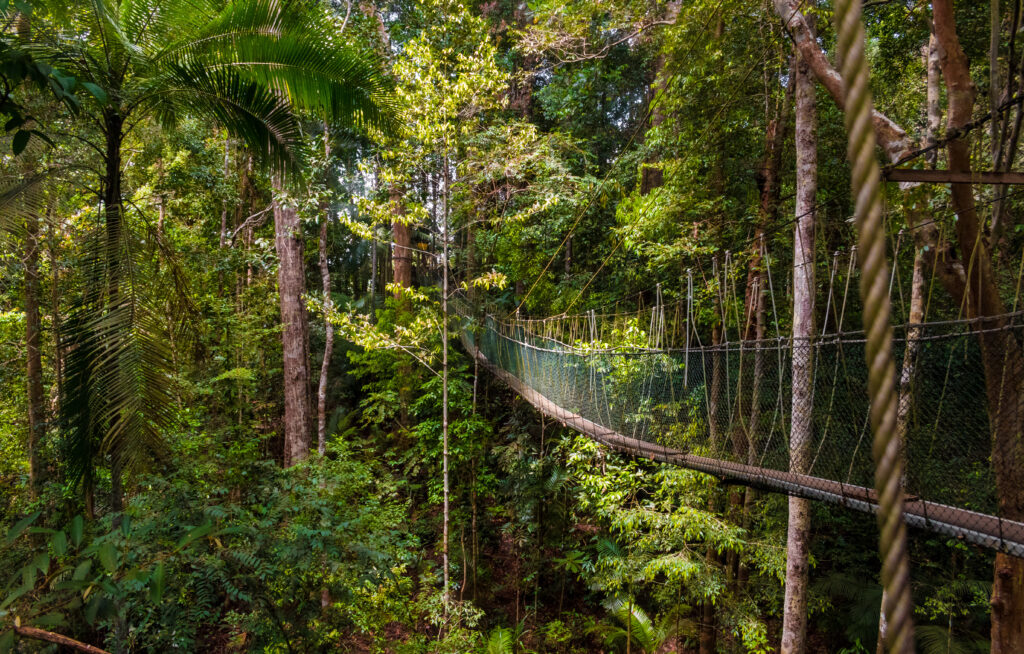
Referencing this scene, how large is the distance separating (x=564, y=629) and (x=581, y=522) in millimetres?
1215

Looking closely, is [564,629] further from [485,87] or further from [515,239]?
[485,87]

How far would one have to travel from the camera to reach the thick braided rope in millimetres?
279

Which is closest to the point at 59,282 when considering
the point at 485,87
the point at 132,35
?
the point at 132,35

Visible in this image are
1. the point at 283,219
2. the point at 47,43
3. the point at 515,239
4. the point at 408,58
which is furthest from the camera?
the point at 515,239

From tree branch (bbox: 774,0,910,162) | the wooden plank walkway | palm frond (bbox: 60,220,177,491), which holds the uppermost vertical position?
tree branch (bbox: 774,0,910,162)

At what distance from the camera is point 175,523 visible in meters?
1.62

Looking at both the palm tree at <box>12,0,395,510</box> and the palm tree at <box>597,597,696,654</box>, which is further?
the palm tree at <box>597,597,696,654</box>

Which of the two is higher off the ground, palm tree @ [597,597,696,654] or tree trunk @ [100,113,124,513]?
tree trunk @ [100,113,124,513]

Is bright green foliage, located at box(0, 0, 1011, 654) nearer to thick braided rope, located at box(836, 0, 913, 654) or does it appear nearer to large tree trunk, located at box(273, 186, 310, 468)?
large tree trunk, located at box(273, 186, 310, 468)

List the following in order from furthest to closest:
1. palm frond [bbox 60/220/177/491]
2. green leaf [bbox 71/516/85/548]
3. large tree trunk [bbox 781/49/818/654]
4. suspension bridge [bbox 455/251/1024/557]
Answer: large tree trunk [bbox 781/49/818/654] → suspension bridge [bbox 455/251/1024/557] → palm frond [bbox 60/220/177/491] → green leaf [bbox 71/516/85/548]

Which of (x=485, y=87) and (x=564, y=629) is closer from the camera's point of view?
(x=485, y=87)

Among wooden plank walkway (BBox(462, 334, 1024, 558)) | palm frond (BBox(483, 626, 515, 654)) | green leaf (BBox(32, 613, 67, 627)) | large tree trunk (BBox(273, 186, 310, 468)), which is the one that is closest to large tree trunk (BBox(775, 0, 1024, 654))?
wooden plank walkway (BBox(462, 334, 1024, 558))

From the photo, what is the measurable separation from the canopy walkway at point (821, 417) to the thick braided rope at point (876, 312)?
1464 millimetres

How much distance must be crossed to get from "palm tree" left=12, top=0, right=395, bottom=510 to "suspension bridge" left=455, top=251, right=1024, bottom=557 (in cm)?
190
